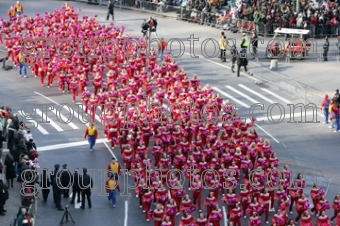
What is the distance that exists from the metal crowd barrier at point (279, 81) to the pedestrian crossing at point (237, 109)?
60 cm

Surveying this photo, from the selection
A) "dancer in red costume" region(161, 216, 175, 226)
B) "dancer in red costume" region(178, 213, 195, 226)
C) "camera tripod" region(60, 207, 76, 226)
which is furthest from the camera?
"camera tripod" region(60, 207, 76, 226)

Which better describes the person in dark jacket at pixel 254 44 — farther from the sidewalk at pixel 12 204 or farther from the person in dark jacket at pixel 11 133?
the sidewalk at pixel 12 204

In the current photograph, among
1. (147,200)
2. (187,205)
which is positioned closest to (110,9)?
(147,200)

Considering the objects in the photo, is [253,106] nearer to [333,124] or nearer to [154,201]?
[333,124]

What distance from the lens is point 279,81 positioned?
159 feet

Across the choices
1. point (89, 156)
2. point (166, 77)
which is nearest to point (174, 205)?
point (89, 156)

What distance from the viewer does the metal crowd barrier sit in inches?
1844

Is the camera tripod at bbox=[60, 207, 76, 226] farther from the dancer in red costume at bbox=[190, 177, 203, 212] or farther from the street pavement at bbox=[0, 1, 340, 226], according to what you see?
the dancer in red costume at bbox=[190, 177, 203, 212]

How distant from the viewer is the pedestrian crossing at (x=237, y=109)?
42.9 metres

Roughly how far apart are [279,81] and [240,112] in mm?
4407

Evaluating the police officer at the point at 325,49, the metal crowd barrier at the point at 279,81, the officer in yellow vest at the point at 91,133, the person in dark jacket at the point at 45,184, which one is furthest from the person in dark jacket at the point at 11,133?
the police officer at the point at 325,49

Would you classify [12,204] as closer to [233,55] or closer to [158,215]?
[158,215]

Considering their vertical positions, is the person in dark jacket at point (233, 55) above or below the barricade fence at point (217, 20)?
below

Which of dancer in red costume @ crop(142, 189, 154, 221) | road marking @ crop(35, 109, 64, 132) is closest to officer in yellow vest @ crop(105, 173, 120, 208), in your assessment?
dancer in red costume @ crop(142, 189, 154, 221)
